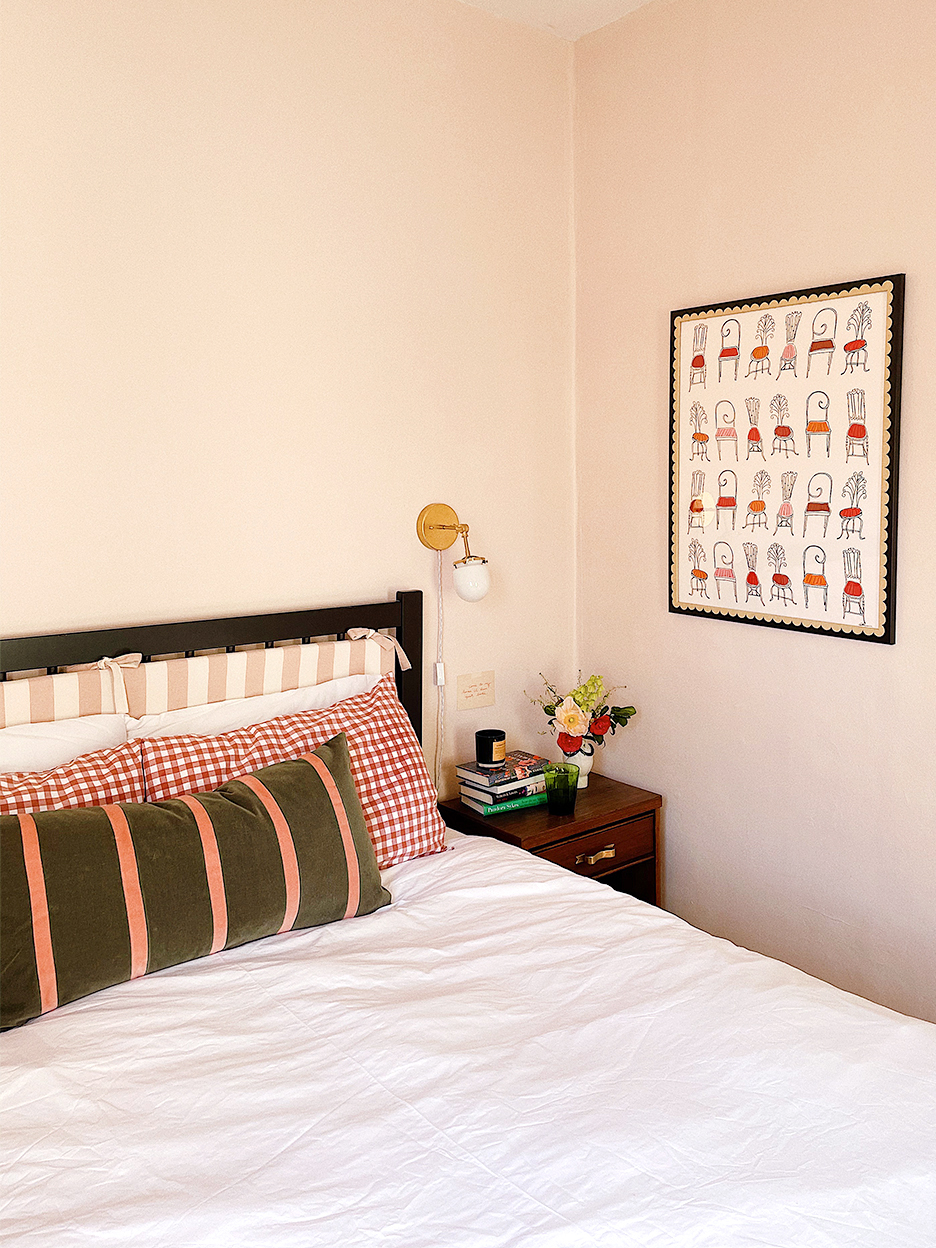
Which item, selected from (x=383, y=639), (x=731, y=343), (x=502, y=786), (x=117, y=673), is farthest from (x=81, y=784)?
(x=731, y=343)

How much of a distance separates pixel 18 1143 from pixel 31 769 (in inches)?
32.4

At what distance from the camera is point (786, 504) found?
7.98ft

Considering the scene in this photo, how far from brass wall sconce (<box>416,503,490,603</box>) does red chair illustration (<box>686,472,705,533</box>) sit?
0.57 metres

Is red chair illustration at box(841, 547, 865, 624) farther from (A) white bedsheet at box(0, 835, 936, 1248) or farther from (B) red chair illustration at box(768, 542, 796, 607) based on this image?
(A) white bedsheet at box(0, 835, 936, 1248)

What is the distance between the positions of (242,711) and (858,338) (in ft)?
5.30

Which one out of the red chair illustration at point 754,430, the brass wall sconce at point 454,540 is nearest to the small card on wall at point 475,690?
the brass wall sconce at point 454,540

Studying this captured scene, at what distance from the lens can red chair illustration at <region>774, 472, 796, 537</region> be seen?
2.42 meters

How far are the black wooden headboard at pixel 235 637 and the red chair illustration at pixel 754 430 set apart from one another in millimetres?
927

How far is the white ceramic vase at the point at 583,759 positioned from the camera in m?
2.86

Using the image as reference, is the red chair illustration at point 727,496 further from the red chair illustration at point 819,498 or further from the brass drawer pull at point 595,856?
the brass drawer pull at point 595,856

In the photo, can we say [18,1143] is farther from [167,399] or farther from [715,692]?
[715,692]

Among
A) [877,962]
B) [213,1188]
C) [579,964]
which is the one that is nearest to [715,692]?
[877,962]

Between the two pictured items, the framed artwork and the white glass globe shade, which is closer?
the framed artwork

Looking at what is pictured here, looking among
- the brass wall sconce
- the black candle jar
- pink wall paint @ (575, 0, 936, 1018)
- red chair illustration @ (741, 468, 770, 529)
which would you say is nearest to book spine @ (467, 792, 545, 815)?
the black candle jar
